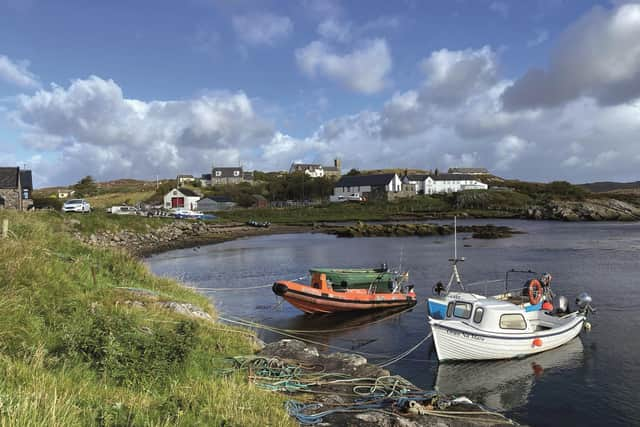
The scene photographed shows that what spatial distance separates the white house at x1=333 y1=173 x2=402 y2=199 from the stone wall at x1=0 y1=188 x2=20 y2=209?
281ft

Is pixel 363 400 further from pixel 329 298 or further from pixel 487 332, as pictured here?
pixel 329 298

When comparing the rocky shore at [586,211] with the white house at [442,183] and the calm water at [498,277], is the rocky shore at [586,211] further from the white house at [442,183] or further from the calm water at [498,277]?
the calm water at [498,277]

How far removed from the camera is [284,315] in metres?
24.0

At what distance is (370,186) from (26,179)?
86236 millimetres

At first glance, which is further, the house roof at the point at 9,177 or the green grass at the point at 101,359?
the house roof at the point at 9,177

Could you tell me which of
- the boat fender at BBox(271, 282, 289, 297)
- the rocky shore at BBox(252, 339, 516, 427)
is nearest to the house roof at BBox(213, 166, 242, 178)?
the boat fender at BBox(271, 282, 289, 297)

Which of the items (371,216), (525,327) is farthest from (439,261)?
(371,216)

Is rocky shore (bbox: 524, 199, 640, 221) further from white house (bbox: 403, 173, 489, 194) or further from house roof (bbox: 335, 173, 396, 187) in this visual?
house roof (bbox: 335, 173, 396, 187)

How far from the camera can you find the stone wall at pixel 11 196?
56375mm

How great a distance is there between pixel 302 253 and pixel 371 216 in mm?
56149

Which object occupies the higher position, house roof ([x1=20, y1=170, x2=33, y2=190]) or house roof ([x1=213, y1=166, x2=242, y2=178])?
house roof ([x1=213, y1=166, x2=242, y2=178])

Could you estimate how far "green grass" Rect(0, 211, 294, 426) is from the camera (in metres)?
5.41

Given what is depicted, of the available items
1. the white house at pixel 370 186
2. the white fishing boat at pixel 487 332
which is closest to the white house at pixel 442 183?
the white house at pixel 370 186

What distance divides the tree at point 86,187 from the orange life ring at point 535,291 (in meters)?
139
